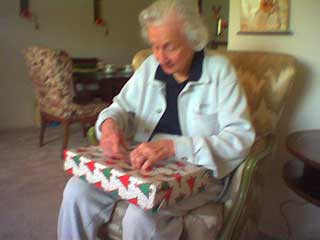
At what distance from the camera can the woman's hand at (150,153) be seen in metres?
1.20

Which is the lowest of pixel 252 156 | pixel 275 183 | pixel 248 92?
pixel 275 183

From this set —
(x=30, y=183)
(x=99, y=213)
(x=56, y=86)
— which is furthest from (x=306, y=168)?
(x=56, y=86)

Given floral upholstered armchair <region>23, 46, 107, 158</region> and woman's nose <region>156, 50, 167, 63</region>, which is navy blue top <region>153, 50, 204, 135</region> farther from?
floral upholstered armchair <region>23, 46, 107, 158</region>

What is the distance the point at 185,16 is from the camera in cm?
137

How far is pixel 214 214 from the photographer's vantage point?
1.25 metres

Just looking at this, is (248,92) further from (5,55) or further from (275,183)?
(5,55)

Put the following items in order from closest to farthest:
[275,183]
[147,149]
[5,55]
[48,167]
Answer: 1. [147,149]
2. [275,183]
3. [48,167]
4. [5,55]

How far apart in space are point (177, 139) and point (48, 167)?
6.11ft

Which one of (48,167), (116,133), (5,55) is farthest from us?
(5,55)

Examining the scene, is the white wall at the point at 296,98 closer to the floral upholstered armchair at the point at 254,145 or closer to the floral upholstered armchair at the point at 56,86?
the floral upholstered armchair at the point at 254,145

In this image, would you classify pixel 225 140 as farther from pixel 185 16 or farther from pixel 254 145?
pixel 185 16

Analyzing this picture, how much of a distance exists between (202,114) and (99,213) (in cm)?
51

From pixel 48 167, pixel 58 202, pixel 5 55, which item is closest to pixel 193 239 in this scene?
pixel 58 202

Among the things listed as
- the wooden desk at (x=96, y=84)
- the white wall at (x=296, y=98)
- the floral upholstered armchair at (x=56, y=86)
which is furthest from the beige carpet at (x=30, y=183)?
the white wall at (x=296, y=98)
